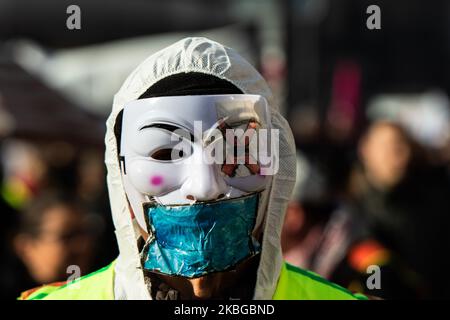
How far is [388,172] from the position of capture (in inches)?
247

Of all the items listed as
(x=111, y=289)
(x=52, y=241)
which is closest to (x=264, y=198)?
(x=111, y=289)

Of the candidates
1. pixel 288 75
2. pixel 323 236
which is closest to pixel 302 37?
pixel 288 75

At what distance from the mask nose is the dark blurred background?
61cm

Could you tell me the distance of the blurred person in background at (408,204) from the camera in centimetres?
612

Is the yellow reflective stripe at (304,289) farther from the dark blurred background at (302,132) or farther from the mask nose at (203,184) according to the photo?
the dark blurred background at (302,132)

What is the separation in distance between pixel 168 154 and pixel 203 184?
17cm

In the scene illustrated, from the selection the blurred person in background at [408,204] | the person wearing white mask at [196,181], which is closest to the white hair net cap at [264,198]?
the person wearing white mask at [196,181]

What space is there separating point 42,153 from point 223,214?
520cm

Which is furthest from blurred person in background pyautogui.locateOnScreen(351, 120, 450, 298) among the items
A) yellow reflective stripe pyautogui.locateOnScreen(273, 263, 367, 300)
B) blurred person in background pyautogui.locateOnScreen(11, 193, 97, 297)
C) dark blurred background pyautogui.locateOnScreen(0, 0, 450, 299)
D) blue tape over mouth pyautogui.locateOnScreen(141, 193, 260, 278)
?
blue tape over mouth pyautogui.locateOnScreen(141, 193, 260, 278)

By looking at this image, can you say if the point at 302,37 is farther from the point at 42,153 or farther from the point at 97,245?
the point at 97,245

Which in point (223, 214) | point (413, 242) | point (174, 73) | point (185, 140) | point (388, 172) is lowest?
point (413, 242)

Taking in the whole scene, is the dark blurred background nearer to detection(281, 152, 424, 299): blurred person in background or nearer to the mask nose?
detection(281, 152, 424, 299): blurred person in background

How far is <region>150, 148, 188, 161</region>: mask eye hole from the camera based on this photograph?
9.12 ft

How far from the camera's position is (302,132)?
37.1 ft
